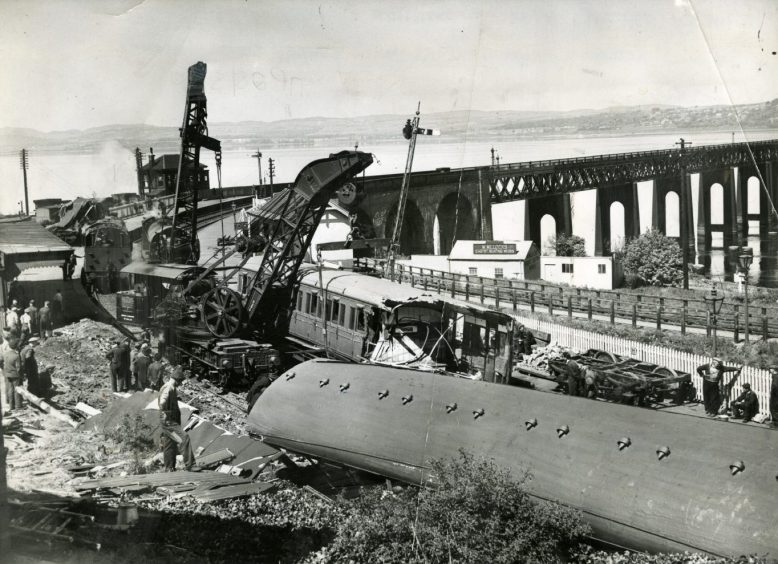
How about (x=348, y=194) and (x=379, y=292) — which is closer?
(x=379, y=292)

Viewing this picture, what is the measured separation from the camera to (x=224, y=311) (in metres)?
11.5

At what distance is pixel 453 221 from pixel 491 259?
4.40 feet

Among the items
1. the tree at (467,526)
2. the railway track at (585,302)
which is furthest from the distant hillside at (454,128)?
the tree at (467,526)

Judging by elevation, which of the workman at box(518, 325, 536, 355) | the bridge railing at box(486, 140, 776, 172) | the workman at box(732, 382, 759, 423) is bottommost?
the workman at box(732, 382, 759, 423)

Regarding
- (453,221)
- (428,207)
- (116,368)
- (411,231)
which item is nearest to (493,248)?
(453,221)

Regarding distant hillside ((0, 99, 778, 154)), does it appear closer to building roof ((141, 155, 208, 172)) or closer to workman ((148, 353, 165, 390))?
building roof ((141, 155, 208, 172))

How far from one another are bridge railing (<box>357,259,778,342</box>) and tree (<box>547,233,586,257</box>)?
0.98 metres

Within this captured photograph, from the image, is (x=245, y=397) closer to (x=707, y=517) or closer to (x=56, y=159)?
(x=56, y=159)

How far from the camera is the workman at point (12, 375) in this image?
1033 centimetres

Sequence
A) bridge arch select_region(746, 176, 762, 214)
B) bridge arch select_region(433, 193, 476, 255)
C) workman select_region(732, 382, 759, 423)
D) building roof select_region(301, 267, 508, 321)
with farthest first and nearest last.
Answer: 1. bridge arch select_region(746, 176, 762, 214)
2. bridge arch select_region(433, 193, 476, 255)
3. building roof select_region(301, 267, 508, 321)
4. workman select_region(732, 382, 759, 423)

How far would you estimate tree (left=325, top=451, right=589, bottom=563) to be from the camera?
6.95 metres

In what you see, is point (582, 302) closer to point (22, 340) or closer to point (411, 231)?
point (411, 231)

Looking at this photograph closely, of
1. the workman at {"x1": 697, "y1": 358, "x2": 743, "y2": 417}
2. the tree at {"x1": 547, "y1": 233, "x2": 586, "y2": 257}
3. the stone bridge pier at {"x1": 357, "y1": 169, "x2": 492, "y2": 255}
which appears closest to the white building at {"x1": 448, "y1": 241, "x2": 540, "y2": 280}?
the stone bridge pier at {"x1": 357, "y1": 169, "x2": 492, "y2": 255}

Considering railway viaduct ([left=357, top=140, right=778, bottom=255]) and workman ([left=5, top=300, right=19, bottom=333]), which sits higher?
railway viaduct ([left=357, top=140, right=778, bottom=255])
